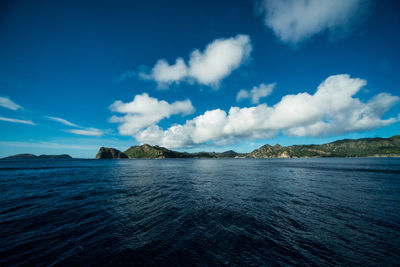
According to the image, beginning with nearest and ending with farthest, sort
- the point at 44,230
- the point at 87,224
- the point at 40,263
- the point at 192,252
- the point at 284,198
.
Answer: the point at 40,263 < the point at 192,252 < the point at 44,230 < the point at 87,224 < the point at 284,198

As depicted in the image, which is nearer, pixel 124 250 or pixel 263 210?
pixel 124 250

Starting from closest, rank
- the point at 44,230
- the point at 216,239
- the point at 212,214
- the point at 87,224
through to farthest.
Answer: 1. the point at 216,239
2. the point at 44,230
3. the point at 87,224
4. the point at 212,214

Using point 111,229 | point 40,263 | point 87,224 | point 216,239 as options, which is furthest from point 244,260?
point 87,224

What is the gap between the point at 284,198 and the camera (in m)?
26.0

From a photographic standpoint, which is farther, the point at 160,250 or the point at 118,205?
the point at 118,205

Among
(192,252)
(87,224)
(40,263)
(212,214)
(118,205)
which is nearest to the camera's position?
(40,263)

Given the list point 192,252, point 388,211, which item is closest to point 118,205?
point 192,252

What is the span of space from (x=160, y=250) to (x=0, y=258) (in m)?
11.3

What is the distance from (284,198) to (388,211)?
1209 centimetres

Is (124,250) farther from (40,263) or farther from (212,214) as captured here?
(212,214)

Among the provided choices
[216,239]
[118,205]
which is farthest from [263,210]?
[118,205]

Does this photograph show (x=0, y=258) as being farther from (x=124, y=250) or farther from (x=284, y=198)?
(x=284, y=198)

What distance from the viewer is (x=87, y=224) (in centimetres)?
1611

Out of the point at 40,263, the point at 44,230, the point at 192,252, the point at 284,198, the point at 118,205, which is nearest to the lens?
the point at 40,263
